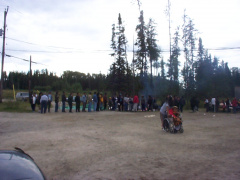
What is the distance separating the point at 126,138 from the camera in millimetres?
9484

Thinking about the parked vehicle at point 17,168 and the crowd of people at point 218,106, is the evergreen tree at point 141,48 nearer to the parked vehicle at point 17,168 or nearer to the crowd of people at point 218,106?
the crowd of people at point 218,106

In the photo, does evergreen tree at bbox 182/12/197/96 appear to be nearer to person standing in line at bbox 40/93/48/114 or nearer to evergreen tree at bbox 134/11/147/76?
evergreen tree at bbox 134/11/147/76

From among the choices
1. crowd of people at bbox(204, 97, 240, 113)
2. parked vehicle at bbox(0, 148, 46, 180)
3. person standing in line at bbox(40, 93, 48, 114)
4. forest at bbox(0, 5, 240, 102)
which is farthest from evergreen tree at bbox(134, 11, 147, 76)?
parked vehicle at bbox(0, 148, 46, 180)

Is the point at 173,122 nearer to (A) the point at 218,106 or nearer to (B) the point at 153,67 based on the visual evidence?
(A) the point at 218,106

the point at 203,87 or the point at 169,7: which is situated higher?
the point at 169,7

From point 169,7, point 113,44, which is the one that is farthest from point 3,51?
point 169,7

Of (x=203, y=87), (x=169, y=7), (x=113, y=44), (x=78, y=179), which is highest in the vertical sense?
(x=169, y=7)

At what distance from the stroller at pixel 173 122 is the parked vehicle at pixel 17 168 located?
8026 millimetres

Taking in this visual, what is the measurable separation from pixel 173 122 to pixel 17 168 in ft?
27.5

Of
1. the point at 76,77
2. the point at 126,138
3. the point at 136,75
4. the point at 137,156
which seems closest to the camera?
the point at 137,156

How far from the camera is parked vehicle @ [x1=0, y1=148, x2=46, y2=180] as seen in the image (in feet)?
9.73

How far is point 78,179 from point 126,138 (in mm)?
4504

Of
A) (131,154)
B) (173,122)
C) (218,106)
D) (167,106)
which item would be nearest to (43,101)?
(167,106)

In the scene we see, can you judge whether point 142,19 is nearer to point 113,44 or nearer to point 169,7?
point 169,7
